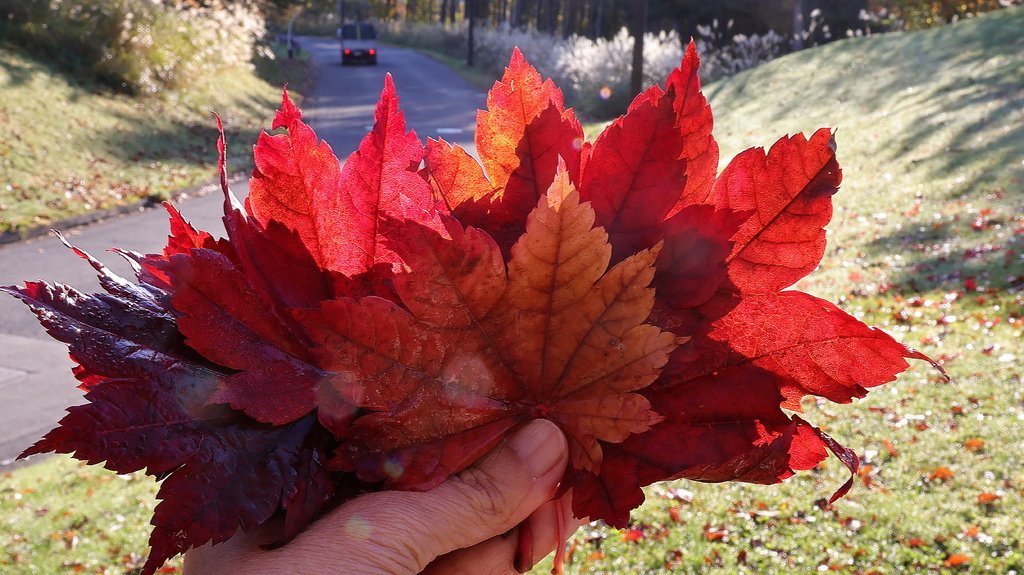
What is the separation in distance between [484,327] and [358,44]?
4370 centimetres

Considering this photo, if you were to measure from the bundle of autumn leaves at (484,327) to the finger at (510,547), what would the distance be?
195 millimetres

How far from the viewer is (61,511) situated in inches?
225

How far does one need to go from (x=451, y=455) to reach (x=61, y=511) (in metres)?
5.59

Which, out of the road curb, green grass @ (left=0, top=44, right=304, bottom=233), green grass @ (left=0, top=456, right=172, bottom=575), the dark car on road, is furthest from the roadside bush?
the dark car on road

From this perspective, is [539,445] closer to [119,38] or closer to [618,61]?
[119,38]

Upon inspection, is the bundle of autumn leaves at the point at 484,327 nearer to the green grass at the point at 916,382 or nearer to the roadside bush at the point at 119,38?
the green grass at the point at 916,382

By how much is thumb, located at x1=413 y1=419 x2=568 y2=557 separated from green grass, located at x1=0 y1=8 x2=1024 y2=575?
A: 348cm

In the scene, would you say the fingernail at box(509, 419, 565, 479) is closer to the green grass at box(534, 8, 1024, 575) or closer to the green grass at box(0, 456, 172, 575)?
the green grass at box(534, 8, 1024, 575)

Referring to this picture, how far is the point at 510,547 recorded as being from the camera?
146 cm

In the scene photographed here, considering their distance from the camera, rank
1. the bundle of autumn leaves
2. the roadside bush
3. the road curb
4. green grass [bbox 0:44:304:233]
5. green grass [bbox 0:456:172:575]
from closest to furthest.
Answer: the bundle of autumn leaves → green grass [bbox 0:456:172:575] → the road curb → green grass [bbox 0:44:304:233] → the roadside bush

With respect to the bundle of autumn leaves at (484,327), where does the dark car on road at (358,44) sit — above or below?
below

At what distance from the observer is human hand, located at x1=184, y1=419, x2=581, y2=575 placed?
1.18 m

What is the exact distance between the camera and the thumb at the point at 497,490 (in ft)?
3.95

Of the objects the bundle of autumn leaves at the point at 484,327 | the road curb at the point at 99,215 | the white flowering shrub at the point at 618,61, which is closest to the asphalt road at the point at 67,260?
the road curb at the point at 99,215
